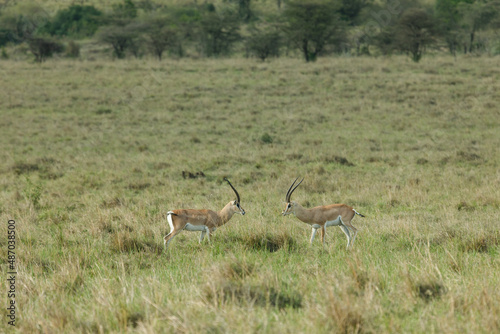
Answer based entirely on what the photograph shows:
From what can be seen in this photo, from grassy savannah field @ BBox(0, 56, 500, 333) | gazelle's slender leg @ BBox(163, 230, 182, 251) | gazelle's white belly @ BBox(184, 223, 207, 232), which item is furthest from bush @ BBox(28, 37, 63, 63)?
gazelle's white belly @ BBox(184, 223, 207, 232)

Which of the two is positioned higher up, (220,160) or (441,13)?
(441,13)

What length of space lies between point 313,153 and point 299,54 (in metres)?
38.7

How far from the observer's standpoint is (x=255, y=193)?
11.3 metres

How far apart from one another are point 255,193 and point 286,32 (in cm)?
3614

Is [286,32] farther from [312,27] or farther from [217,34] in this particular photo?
[217,34]

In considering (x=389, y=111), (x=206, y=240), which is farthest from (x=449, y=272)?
(x=389, y=111)

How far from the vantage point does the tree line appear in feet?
145

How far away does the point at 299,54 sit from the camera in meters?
53.3

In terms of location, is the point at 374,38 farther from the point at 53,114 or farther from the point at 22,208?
the point at 22,208

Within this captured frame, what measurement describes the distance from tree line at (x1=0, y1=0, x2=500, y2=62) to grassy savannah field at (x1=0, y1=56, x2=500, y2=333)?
919 cm

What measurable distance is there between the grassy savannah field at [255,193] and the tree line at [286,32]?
30.1 ft

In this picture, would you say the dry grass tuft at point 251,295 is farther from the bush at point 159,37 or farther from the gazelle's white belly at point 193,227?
the bush at point 159,37

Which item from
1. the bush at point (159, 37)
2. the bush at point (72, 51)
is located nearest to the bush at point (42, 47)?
the bush at point (72, 51)

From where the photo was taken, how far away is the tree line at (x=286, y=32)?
145 feet
